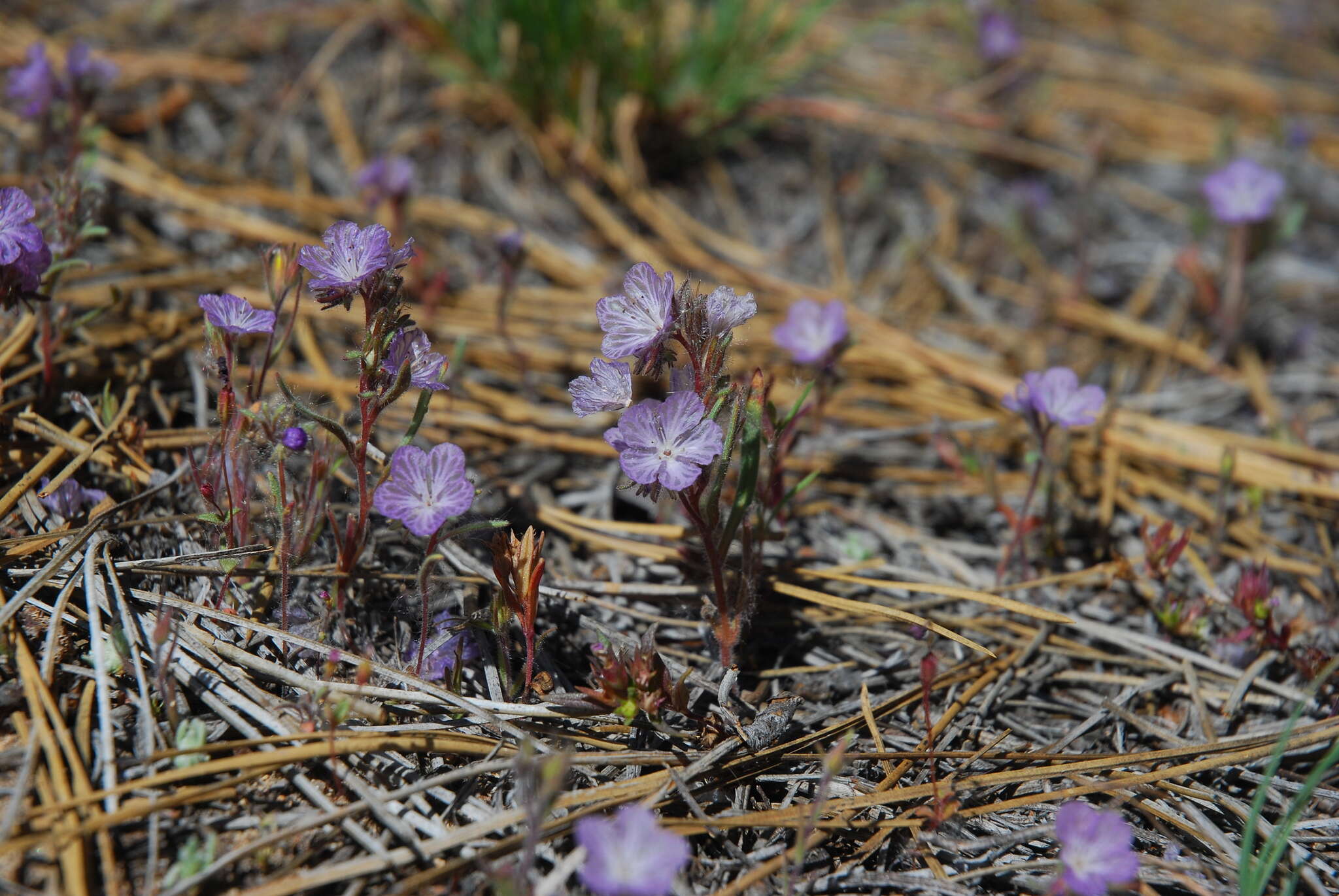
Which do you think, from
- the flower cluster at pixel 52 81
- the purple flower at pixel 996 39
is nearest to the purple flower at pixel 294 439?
the flower cluster at pixel 52 81

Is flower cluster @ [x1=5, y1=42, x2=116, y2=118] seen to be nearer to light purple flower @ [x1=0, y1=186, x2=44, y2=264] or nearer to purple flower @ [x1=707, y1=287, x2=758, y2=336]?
light purple flower @ [x1=0, y1=186, x2=44, y2=264]

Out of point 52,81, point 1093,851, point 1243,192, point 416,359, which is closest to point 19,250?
point 416,359

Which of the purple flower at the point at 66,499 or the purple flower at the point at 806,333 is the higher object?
the purple flower at the point at 806,333

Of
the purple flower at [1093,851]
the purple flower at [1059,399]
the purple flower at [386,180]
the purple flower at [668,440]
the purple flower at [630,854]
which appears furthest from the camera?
the purple flower at [386,180]

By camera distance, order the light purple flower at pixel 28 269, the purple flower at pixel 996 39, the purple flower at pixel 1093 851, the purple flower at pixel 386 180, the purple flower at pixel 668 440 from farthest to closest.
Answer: the purple flower at pixel 996 39, the purple flower at pixel 386 180, the light purple flower at pixel 28 269, the purple flower at pixel 668 440, the purple flower at pixel 1093 851

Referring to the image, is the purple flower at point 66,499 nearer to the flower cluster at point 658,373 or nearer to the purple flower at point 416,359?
the purple flower at point 416,359

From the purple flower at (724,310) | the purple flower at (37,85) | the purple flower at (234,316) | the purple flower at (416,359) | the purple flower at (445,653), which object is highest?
the purple flower at (37,85)

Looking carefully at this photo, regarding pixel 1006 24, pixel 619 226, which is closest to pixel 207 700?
pixel 619 226
